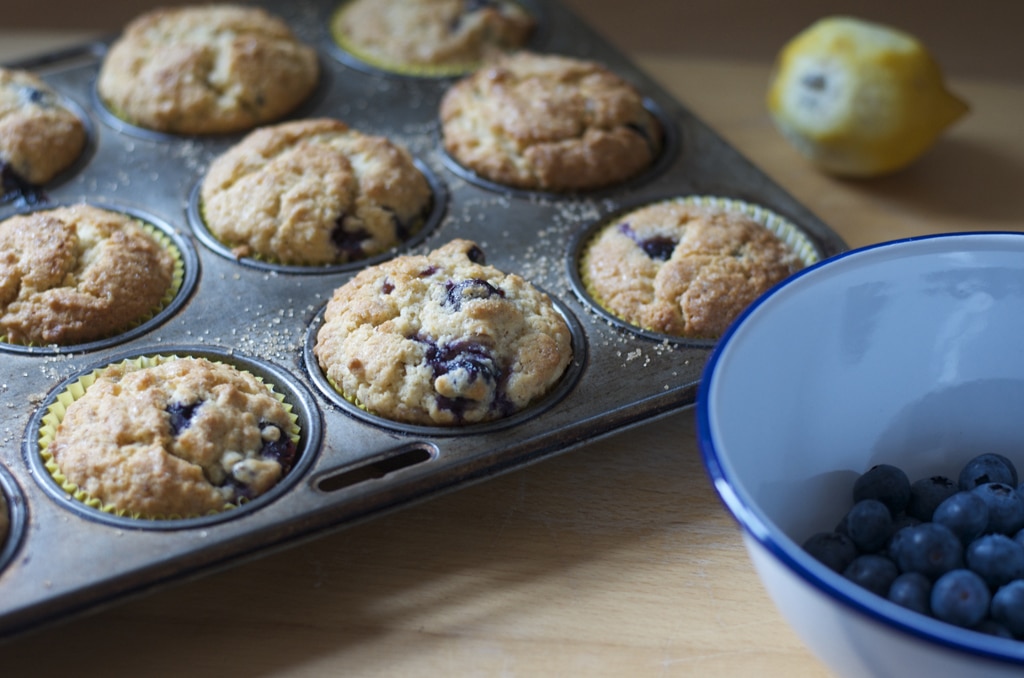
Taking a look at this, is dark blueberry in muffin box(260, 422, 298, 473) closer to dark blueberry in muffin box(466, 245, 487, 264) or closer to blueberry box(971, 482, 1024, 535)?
dark blueberry in muffin box(466, 245, 487, 264)

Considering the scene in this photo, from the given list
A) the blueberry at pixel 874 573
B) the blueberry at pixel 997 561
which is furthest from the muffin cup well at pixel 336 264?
the blueberry at pixel 997 561

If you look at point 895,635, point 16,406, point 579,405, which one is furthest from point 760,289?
point 16,406

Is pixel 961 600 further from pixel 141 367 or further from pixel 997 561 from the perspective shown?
pixel 141 367

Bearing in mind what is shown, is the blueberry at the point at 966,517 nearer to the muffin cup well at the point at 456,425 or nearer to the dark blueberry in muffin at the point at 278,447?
the muffin cup well at the point at 456,425

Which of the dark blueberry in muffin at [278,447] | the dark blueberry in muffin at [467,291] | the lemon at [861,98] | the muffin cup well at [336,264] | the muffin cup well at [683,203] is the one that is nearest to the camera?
the dark blueberry in muffin at [278,447]

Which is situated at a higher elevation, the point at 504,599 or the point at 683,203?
the point at 683,203

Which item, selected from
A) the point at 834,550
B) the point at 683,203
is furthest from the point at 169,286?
the point at 834,550
